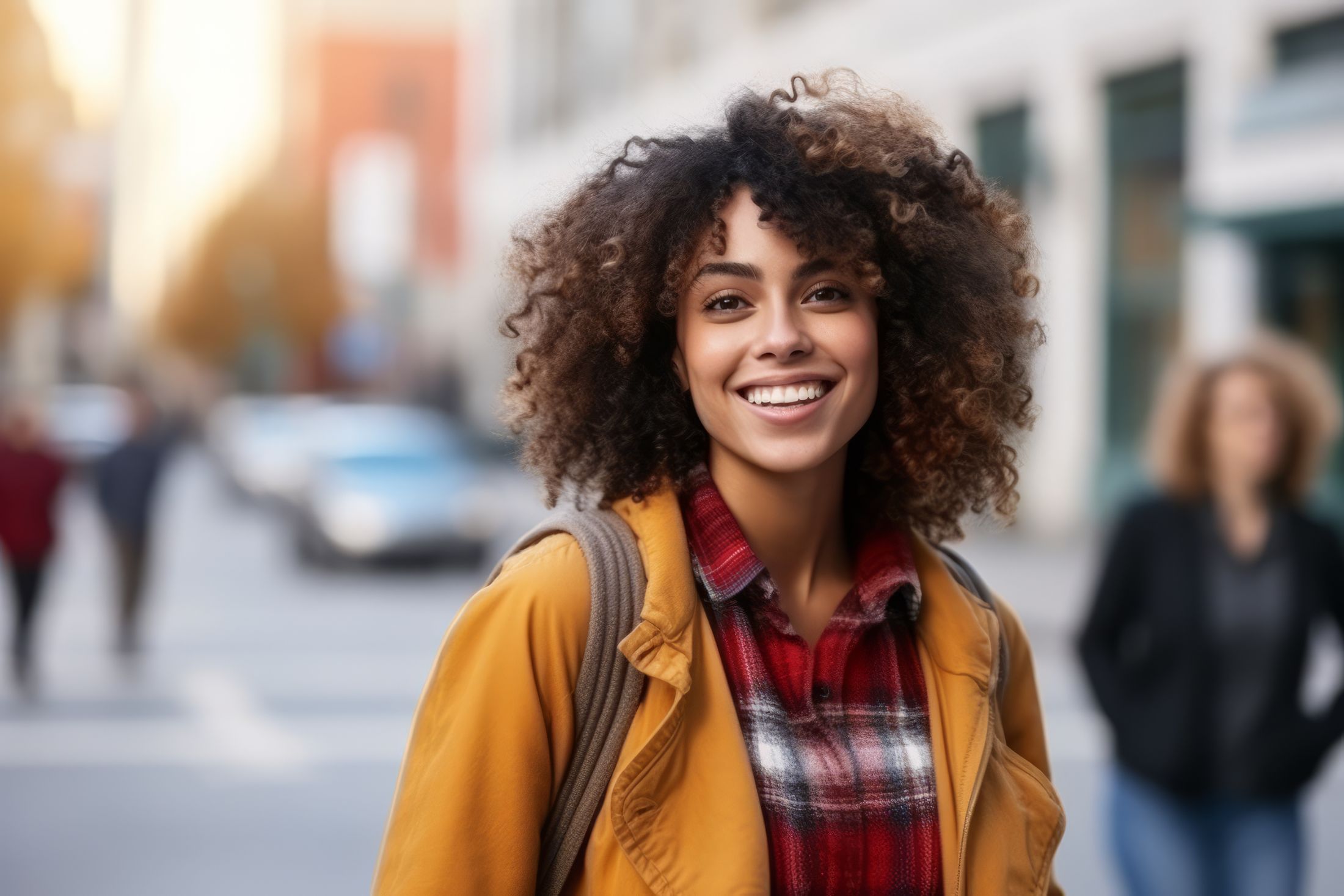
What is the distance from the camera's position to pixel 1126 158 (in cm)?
2009

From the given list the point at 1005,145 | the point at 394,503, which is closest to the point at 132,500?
the point at 394,503

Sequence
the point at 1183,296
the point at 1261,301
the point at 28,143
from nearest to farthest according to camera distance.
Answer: the point at 1261,301
the point at 1183,296
the point at 28,143

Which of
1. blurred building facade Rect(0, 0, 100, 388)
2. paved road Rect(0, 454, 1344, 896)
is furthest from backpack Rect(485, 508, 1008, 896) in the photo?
blurred building facade Rect(0, 0, 100, 388)

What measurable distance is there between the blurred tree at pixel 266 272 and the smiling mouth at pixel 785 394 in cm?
6744

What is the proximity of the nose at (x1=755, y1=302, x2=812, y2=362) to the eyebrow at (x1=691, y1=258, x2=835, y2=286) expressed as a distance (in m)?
0.04

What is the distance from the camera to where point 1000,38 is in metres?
22.2

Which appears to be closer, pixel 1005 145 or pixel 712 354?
pixel 712 354

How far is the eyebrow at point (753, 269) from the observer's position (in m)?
2.32

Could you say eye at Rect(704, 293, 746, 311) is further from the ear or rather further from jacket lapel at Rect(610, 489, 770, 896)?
jacket lapel at Rect(610, 489, 770, 896)

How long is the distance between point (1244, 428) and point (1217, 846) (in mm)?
1015

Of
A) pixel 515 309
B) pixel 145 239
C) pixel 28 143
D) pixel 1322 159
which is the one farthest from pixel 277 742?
pixel 145 239

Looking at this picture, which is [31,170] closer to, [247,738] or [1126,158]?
[1126,158]

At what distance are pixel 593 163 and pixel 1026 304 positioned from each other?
672mm

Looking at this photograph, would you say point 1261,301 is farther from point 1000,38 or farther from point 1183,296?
point 1000,38
